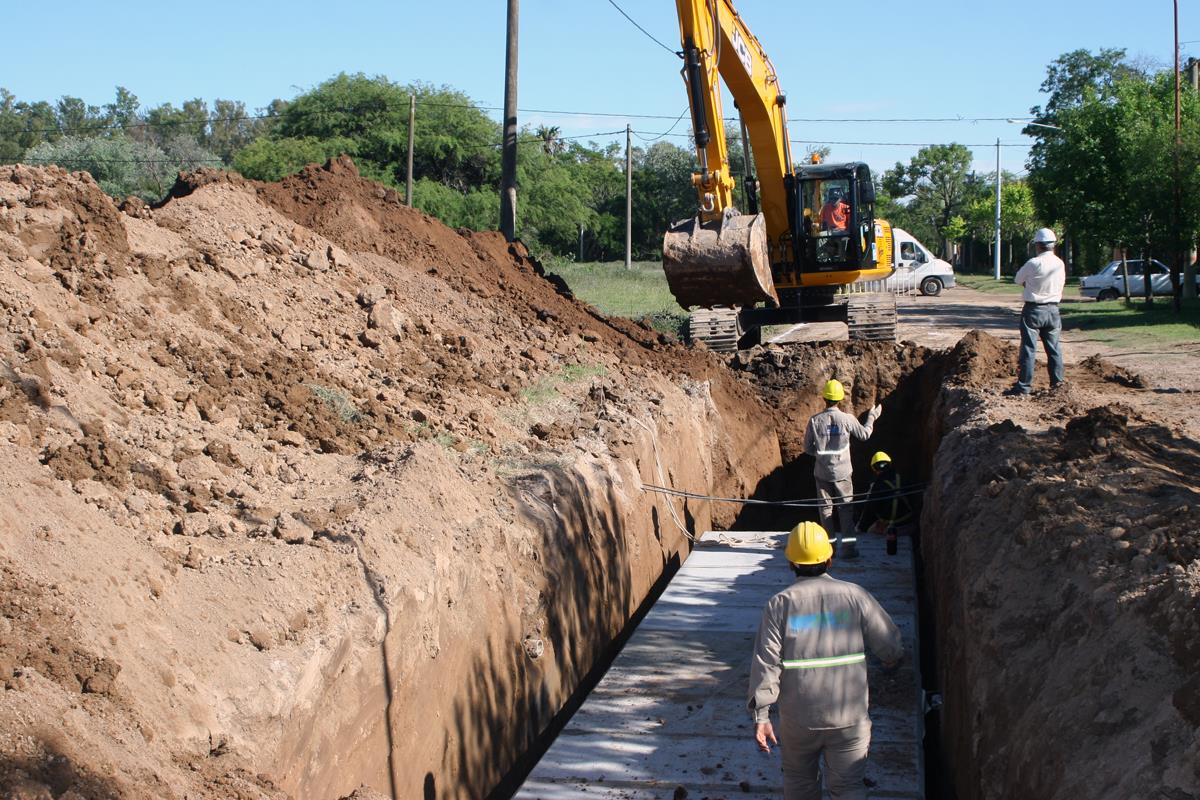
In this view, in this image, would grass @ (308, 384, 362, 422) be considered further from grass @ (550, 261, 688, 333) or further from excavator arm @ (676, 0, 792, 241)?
grass @ (550, 261, 688, 333)

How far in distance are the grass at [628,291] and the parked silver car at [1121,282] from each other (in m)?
13.3

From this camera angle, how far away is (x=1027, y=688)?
5.08 m

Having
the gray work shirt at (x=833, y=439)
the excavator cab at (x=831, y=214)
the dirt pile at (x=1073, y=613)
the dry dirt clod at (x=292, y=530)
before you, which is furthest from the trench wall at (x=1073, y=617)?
the excavator cab at (x=831, y=214)

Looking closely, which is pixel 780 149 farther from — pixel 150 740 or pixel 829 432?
pixel 150 740

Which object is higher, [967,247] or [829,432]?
[967,247]

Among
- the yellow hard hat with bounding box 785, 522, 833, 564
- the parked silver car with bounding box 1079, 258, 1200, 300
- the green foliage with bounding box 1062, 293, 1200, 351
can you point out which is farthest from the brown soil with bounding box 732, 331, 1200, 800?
the parked silver car with bounding box 1079, 258, 1200, 300

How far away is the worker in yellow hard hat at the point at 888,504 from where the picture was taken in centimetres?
1184

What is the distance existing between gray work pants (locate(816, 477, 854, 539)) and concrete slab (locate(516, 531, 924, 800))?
686mm

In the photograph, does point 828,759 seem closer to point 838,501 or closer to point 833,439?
point 833,439

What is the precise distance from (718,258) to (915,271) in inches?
1185

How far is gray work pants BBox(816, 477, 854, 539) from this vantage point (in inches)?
440

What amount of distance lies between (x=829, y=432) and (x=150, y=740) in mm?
7834

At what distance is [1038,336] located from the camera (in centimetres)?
1190

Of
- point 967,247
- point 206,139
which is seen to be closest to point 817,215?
point 967,247
